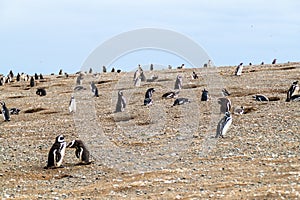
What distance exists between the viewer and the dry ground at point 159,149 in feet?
39.1

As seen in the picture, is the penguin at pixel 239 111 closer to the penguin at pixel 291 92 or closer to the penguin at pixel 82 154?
the penguin at pixel 291 92

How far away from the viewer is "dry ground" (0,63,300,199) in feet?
39.1

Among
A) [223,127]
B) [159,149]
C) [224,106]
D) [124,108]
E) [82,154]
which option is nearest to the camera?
[82,154]

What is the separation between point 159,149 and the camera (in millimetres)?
16578

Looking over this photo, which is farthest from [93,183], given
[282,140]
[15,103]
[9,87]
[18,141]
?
[9,87]

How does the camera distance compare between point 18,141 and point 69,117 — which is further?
point 69,117

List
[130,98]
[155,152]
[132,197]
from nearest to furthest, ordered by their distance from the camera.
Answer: [132,197], [155,152], [130,98]

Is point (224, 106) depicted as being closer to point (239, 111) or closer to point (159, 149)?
point (239, 111)

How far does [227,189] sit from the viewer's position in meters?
11.4

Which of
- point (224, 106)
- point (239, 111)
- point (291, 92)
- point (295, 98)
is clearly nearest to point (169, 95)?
point (224, 106)

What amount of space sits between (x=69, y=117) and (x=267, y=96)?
8683 mm

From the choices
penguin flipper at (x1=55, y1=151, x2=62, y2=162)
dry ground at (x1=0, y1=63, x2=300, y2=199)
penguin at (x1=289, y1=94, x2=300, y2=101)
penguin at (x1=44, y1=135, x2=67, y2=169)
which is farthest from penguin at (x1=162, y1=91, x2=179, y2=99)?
penguin flipper at (x1=55, y1=151, x2=62, y2=162)

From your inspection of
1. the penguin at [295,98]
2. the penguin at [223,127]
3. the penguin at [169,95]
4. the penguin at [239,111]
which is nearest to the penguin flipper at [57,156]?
the penguin at [223,127]

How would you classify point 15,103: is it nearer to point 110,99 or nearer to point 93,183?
point 110,99
